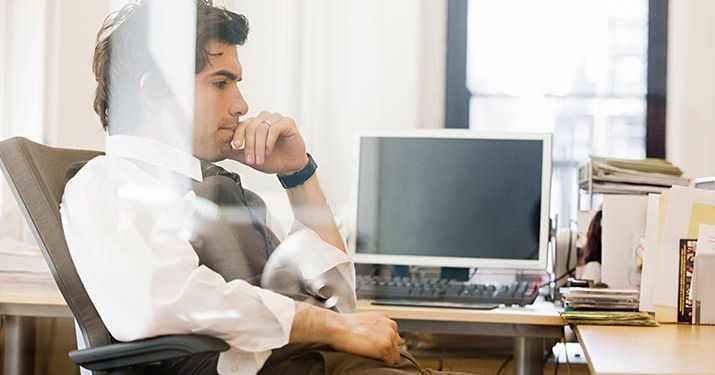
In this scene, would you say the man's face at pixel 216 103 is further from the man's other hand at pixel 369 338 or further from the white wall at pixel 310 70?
the man's other hand at pixel 369 338

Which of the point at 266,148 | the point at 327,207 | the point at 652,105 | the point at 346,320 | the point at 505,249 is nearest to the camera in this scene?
the point at 346,320

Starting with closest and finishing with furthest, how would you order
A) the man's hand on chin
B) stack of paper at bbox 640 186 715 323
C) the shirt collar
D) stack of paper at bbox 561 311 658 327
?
the shirt collar < the man's hand on chin < stack of paper at bbox 561 311 658 327 < stack of paper at bbox 640 186 715 323

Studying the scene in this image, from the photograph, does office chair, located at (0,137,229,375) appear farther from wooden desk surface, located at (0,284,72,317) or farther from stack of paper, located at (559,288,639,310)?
stack of paper, located at (559,288,639,310)

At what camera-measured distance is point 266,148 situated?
1.59 meters

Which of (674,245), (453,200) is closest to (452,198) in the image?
(453,200)

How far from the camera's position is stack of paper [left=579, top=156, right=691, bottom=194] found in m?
2.29

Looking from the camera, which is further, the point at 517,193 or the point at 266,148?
the point at 517,193

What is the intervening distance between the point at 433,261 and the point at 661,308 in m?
0.55

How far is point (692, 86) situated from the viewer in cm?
270

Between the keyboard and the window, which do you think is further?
the window

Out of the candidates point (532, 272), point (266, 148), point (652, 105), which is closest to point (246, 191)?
point (266, 148)

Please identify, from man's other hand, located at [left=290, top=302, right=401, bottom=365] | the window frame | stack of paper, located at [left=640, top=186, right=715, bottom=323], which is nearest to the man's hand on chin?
man's other hand, located at [left=290, top=302, right=401, bottom=365]

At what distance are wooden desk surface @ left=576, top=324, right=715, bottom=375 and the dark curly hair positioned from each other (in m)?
0.72

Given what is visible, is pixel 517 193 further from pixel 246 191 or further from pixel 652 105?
pixel 246 191
